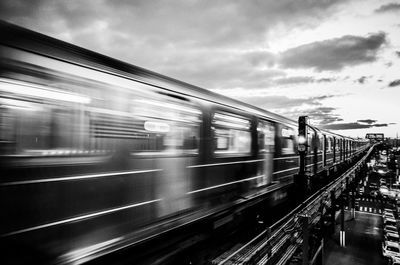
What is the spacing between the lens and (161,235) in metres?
3.76

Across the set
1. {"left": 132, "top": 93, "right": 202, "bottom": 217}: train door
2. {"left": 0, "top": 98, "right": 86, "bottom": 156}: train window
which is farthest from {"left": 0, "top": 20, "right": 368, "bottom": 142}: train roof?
{"left": 0, "top": 98, "right": 86, "bottom": 156}: train window

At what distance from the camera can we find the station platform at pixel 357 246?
20.6 meters

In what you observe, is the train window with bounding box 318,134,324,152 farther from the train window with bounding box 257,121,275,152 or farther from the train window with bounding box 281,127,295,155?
the train window with bounding box 257,121,275,152

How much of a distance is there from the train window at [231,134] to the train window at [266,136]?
646mm

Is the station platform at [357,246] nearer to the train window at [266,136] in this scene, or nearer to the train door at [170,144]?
the train window at [266,136]

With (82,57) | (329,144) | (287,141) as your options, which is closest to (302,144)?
(287,141)

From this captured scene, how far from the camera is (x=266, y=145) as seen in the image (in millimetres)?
7273

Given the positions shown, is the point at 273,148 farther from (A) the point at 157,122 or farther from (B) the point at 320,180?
(B) the point at 320,180

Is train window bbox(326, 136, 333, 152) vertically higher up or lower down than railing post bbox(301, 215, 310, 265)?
higher up

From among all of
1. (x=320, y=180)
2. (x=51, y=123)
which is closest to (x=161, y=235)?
(x=51, y=123)

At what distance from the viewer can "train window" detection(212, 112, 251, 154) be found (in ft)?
16.8

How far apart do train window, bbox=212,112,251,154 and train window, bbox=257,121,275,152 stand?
65cm

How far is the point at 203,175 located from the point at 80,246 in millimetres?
2397

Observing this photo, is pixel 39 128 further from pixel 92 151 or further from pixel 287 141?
pixel 287 141
